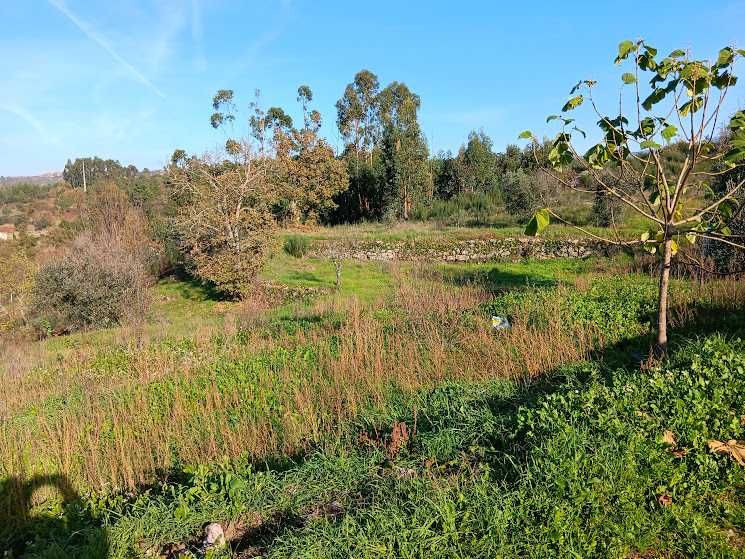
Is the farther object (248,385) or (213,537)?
(248,385)

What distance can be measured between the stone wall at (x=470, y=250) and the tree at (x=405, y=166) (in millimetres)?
7861

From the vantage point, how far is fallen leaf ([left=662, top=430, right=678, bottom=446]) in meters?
2.99

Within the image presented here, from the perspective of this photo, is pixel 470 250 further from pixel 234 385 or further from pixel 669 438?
pixel 669 438

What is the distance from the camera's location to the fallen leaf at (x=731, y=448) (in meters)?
2.88

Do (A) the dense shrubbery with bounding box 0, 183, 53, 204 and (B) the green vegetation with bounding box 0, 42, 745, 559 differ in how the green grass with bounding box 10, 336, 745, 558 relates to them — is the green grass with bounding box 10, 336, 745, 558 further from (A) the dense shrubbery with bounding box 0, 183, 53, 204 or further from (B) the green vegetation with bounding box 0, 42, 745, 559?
(A) the dense shrubbery with bounding box 0, 183, 53, 204

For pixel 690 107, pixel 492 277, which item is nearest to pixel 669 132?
pixel 690 107

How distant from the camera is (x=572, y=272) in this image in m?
13.5

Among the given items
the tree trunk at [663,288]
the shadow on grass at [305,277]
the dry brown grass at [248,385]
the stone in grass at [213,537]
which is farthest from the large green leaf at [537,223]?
the shadow on grass at [305,277]

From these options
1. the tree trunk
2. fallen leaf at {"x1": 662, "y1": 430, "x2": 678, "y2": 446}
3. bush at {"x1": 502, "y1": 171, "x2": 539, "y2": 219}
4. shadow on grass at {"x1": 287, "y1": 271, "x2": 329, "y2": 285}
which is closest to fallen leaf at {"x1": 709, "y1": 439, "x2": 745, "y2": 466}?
fallen leaf at {"x1": 662, "y1": 430, "x2": 678, "y2": 446}

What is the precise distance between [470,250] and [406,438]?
15.5 meters

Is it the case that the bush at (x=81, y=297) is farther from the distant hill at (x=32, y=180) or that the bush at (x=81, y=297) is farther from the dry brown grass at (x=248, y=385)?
the distant hill at (x=32, y=180)

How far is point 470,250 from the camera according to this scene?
60.6 feet

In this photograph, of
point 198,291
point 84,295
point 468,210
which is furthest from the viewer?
point 468,210

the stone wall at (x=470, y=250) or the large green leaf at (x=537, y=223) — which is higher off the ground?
the large green leaf at (x=537, y=223)
